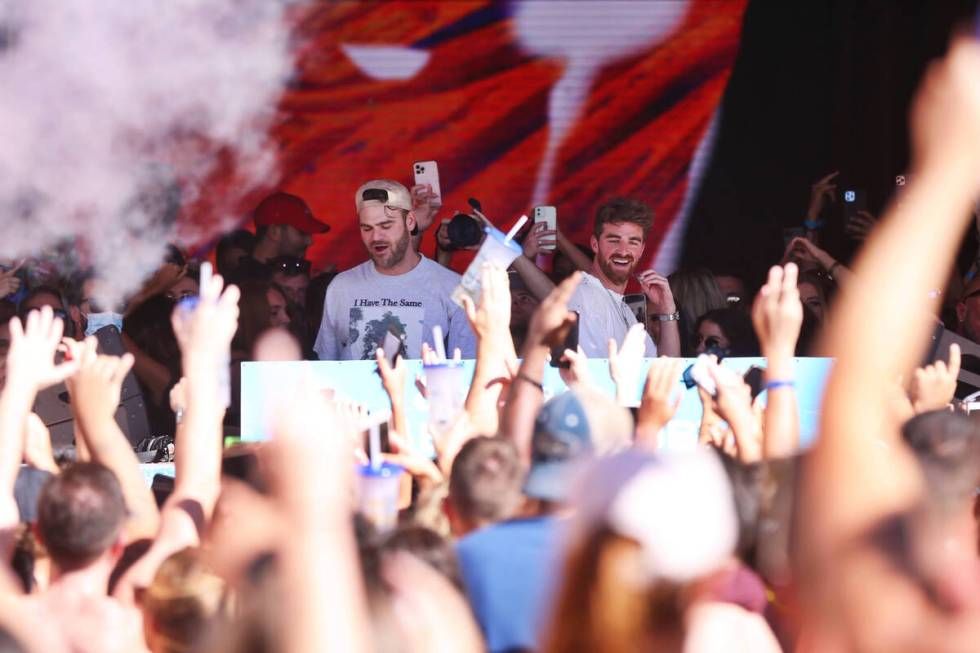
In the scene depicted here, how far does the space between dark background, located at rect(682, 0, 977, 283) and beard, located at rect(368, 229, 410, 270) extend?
2.38 meters

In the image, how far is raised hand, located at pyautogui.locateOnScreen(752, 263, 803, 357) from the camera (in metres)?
2.38

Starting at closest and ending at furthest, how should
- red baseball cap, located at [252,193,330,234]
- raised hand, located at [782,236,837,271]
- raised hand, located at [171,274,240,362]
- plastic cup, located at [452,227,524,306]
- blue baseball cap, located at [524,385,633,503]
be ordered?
blue baseball cap, located at [524,385,633,503] → raised hand, located at [171,274,240,362] → plastic cup, located at [452,227,524,306] → raised hand, located at [782,236,837,271] → red baseball cap, located at [252,193,330,234]

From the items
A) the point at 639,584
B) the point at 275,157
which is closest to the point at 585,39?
the point at 275,157

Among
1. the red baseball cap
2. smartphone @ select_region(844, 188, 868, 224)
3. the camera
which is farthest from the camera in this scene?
smartphone @ select_region(844, 188, 868, 224)

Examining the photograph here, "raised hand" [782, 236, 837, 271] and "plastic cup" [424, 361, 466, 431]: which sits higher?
"raised hand" [782, 236, 837, 271]

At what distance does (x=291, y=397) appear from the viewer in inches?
49.1

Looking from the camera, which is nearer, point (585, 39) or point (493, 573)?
point (493, 573)

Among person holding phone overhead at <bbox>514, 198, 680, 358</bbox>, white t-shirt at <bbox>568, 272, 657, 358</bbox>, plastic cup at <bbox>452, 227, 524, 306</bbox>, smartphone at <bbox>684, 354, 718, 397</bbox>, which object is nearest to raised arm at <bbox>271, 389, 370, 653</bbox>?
smartphone at <bbox>684, 354, 718, 397</bbox>

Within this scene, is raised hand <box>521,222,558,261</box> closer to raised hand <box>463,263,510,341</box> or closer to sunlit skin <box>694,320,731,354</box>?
sunlit skin <box>694,320,731,354</box>

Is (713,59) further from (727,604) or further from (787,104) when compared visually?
(727,604)

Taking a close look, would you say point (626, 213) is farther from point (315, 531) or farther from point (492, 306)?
point (315, 531)

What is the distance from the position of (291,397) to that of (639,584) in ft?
1.40

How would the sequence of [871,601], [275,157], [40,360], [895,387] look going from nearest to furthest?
[871,601] → [40,360] → [895,387] → [275,157]

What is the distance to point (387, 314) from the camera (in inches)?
200
